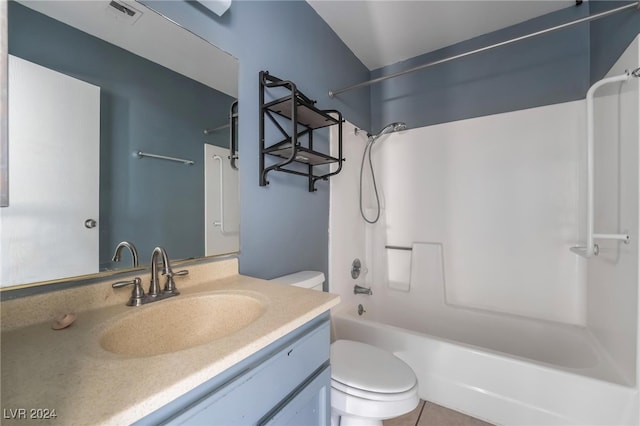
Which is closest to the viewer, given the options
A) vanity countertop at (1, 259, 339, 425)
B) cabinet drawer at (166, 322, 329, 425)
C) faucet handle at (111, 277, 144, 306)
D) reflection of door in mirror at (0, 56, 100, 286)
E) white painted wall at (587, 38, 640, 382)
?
vanity countertop at (1, 259, 339, 425)

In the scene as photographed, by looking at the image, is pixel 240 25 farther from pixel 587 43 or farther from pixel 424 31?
→ pixel 587 43

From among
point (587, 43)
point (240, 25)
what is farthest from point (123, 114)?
point (587, 43)

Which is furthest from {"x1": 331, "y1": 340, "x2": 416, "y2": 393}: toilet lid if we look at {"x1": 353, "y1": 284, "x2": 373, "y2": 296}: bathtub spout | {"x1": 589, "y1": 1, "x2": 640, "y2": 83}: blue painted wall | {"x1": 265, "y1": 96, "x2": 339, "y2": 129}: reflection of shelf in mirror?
{"x1": 589, "y1": 1, "x2": 640, "y2": 83}: blue painted wall

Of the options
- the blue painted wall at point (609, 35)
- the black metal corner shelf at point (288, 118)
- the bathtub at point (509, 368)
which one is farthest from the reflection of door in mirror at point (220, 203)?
the blue painted wall at point (609, 35)

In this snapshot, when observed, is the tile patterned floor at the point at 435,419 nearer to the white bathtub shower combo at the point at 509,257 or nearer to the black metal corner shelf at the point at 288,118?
the white bathtub shower combo at the point at 509,257

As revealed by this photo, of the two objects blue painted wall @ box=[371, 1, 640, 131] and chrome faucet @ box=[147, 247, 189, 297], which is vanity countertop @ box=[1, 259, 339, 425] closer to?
chrome faucet @ box=[147, 247, 189, 297]

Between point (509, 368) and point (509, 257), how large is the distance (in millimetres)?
878

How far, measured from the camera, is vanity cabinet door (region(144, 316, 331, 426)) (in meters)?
0.45

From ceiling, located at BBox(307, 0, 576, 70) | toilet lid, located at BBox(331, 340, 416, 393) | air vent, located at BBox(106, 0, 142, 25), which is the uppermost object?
ceiling, located at BBox(307, 0, 576, 70)

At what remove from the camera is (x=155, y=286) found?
0.81 m

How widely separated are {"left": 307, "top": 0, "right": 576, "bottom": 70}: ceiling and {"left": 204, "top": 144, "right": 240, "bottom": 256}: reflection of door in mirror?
4.26ft

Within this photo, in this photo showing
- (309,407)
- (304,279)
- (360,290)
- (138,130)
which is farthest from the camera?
(360,290)

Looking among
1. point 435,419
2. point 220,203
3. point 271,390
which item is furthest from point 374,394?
point 220,203

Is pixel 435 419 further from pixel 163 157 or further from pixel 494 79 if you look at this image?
pixel 494 79
